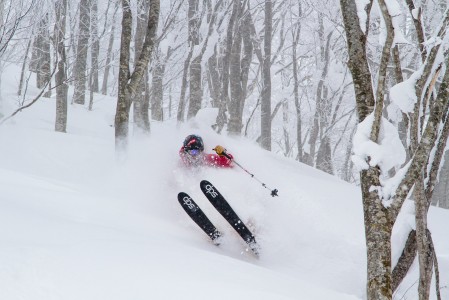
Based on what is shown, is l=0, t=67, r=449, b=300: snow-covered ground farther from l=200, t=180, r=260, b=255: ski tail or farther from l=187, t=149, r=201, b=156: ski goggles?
l=187, t=149, r=201, b=156: ski goggles

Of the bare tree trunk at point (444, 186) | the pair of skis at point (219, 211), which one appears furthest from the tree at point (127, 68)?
the bare tree trunk at point (444, 186)

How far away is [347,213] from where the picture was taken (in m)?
6.83

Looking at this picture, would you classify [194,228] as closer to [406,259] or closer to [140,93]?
[406,259]

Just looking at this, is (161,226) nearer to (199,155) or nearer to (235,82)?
(199,155)

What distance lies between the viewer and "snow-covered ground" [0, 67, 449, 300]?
252 centimetres

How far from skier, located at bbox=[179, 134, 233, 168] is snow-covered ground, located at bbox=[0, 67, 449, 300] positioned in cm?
14

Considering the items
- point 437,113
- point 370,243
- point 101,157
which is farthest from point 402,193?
point 101,157

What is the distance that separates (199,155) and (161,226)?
2153 millimetres

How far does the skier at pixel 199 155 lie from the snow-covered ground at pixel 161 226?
14 cm

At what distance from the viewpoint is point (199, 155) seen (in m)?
7.14

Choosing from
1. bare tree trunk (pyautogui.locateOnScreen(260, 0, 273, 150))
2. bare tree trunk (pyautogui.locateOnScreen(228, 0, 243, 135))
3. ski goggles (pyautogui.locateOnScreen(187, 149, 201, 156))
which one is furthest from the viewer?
bare tree trunk (pyautogui.locateOnScreen(260, 0, 273, 150))

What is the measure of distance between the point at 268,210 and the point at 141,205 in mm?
1877

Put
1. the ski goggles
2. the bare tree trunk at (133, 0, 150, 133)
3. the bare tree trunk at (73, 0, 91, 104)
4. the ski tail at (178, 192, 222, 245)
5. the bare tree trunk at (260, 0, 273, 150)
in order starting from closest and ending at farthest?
1. the ski tail at (178, 192, 222, 245)
2. the ski goggles
3. the bare tree trunk at (133, 0, 150, 133)
4. the bare tree trunk at (260, 0, 273, 150)
5. the bare tree trunk at (73, 0, 91, 104)

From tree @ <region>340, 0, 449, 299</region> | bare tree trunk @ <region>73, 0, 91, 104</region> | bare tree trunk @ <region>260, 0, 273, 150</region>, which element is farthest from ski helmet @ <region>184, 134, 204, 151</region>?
bare tree trunk @ <region>73, 0, 91, 104</region>
